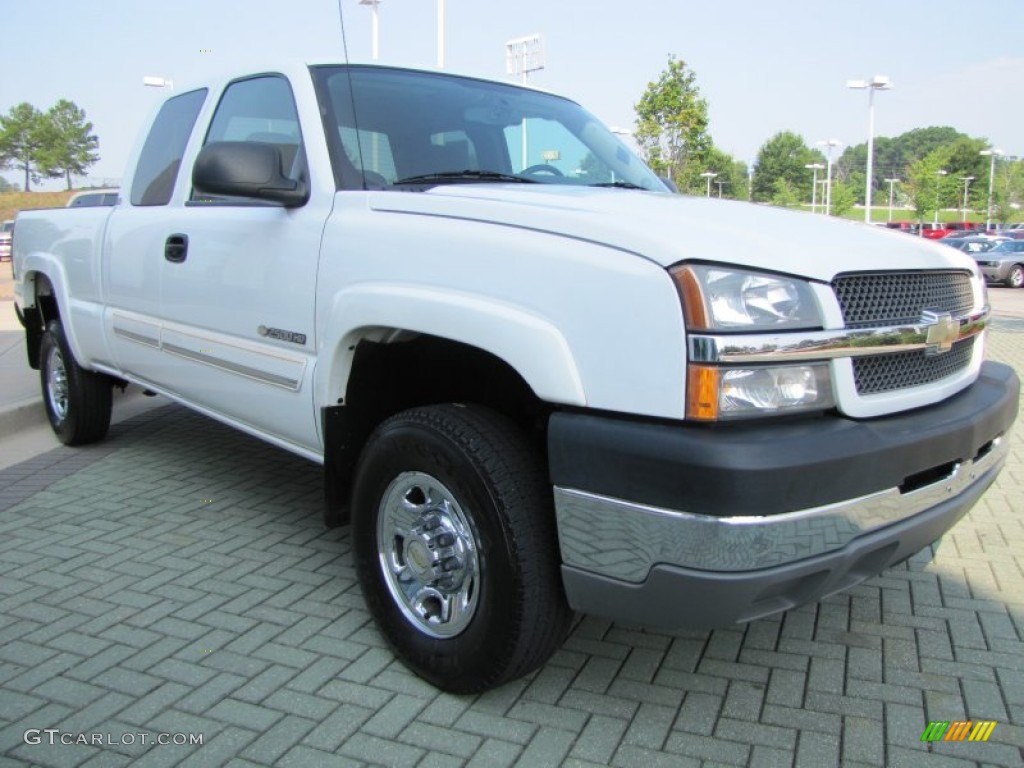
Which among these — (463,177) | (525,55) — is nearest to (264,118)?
(463,177)

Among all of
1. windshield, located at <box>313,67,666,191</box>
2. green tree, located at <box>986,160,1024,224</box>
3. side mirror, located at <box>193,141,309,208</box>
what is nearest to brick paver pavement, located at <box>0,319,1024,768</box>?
side mirror, located at <box>193,141,309,208</box>

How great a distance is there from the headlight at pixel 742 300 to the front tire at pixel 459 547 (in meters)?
0.68

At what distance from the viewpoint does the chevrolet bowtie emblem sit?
2350 mm

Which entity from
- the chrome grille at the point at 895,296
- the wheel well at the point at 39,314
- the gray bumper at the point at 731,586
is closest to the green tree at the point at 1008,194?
the wheel well at the point at 39,314

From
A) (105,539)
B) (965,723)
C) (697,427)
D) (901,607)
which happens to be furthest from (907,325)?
(105,539)

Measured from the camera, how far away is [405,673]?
108 inches

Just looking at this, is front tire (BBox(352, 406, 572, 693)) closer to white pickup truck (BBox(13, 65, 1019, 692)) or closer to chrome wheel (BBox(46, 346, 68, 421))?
white pickup truck (BBox(13, 65, 1019, 692))

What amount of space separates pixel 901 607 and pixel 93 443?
4913 millimetres

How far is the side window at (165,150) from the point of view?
407 centimetres

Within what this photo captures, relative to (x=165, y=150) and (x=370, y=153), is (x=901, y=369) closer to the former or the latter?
(x=370, y=153)

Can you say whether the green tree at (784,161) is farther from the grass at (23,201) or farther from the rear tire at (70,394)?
the rear tire at (70,394)

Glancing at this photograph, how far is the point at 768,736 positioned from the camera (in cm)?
239

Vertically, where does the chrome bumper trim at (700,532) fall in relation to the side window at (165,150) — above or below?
below

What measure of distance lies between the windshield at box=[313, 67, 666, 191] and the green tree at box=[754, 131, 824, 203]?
93317 mm
